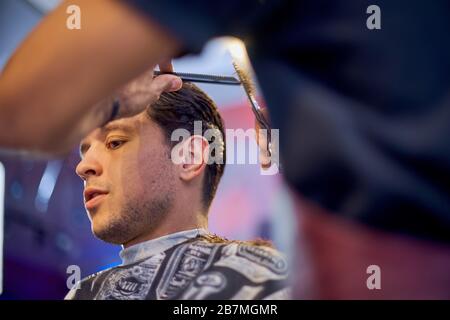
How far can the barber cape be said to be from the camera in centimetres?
131

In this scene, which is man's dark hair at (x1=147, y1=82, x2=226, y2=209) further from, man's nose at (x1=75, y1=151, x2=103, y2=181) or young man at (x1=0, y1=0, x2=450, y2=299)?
young man at (x1=0, y1=0, x2=450, y2=299)

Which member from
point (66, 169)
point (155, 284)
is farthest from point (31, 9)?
point (155, 284)

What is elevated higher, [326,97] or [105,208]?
[105,208]

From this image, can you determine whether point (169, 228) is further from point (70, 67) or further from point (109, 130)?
point (70, 67)

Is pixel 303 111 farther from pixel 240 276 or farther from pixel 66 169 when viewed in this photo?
pixel 66 169

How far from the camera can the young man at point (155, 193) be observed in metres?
1.42

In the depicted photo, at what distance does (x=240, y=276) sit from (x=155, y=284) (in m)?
0.19

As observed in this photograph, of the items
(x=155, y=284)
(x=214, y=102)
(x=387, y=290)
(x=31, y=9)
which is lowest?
(x=387, y=290)

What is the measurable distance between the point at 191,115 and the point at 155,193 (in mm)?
200

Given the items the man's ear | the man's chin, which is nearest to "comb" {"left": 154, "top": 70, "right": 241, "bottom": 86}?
the man's ear

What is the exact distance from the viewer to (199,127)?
1.48 m

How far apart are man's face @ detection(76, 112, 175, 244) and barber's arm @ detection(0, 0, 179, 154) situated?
110 centimetres

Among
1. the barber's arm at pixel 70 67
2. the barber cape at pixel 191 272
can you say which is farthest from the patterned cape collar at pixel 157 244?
the barber's arm at pixel 70 67

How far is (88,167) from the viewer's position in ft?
4.97
